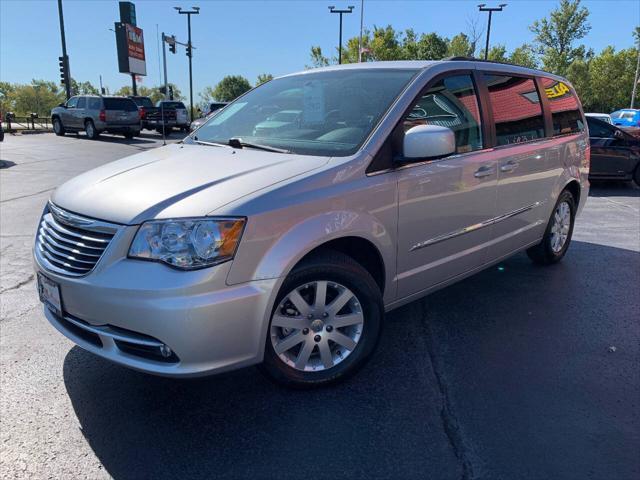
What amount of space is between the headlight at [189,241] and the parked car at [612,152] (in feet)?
34.7

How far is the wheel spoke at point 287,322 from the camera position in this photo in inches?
108

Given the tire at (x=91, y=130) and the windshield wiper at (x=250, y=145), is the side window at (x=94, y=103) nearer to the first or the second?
the tire at (x=91, y=130)

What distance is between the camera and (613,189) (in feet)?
37.9

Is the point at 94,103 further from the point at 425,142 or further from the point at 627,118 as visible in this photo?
the point at 627,118

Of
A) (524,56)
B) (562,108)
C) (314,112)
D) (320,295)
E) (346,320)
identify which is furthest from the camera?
(524,56)

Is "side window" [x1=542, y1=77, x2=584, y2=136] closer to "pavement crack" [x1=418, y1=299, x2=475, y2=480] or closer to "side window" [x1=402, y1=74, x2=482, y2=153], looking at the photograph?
"side window" [x1=402, y1=74, x2=482, y2=153]

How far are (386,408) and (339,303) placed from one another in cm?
61

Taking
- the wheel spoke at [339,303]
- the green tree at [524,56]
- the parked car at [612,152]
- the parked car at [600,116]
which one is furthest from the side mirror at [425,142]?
the green tree at [524,56]

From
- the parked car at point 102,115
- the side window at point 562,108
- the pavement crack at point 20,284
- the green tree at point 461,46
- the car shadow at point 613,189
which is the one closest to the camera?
the pavement crack at point 20,284

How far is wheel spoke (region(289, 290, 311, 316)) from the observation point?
2781 mm

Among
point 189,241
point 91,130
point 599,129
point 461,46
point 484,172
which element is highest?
point 461,46

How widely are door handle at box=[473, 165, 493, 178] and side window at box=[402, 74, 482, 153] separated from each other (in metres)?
0.15

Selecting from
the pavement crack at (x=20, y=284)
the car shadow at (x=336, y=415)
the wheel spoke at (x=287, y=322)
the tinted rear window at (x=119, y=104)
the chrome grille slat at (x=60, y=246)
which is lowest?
the car shadow at (x=336, y=415)

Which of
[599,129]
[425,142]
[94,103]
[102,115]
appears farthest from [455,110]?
[94,103]
